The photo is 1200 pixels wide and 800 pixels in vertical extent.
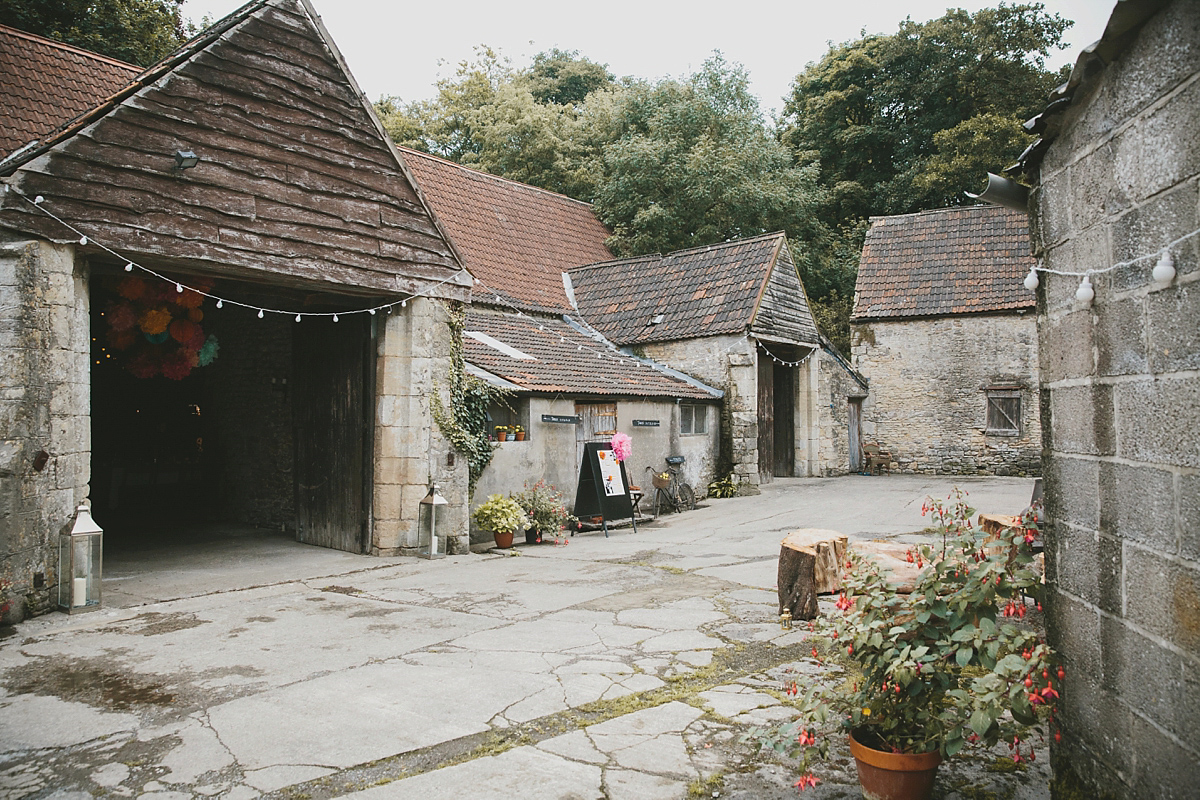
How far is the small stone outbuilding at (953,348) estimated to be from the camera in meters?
19.9

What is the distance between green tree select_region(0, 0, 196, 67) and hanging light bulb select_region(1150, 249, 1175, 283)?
20.4 meters

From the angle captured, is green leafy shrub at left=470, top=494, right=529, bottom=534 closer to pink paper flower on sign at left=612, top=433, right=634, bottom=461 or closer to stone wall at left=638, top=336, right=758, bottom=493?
pink paper flower on sign at left=612, top=433, right=634, bottom=461

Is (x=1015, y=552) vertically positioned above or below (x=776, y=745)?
above

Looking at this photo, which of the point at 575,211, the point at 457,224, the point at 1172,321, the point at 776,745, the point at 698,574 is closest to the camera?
the point at 1172,321

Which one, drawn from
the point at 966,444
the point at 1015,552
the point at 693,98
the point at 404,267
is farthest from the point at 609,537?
the point at 693,98

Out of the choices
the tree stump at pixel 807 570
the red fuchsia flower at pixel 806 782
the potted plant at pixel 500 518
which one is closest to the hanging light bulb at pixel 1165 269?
the red fuchsia flower at pixel 806 782

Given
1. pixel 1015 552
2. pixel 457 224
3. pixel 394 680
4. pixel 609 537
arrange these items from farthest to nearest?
pixel 457 224, pixel 609 537, pixel 394 680, pixel 1015 552

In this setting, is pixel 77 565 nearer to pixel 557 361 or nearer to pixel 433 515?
pixel 433 515

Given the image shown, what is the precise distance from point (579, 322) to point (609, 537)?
7.77 meters

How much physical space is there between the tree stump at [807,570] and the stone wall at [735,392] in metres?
10.2

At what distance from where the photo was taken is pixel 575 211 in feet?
75.3

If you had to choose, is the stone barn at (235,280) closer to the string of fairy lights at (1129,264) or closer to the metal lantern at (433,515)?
the metal lantern at (433,515)

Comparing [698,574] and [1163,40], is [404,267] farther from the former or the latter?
[1163,40]

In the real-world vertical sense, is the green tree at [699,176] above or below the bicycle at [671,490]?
above
